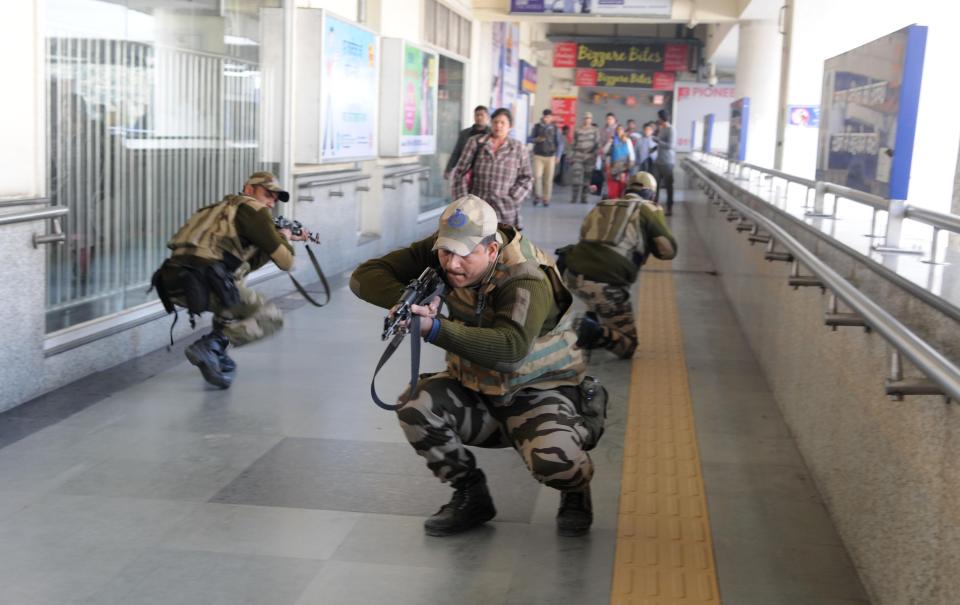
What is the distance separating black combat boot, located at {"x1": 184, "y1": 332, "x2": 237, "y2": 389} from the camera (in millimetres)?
6100

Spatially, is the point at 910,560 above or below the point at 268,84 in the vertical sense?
below

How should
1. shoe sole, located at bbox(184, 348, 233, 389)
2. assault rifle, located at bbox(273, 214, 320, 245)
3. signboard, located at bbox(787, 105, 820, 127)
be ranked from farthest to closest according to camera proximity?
signboard, located at bbox(787, 105, 820, 127), assault rifle, located at bbox(273, 214, 320, 245), shoe sole, located at bbox(184, 348, 233, 389)

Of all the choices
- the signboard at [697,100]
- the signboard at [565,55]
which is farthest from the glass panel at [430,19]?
the signboard at [697,100]

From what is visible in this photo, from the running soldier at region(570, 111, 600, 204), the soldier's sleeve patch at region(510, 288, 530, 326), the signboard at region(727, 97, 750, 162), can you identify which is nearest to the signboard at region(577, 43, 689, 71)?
the running soldier at region(570, 111, 600, 204)

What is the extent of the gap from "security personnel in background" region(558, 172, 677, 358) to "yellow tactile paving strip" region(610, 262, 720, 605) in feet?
0.97

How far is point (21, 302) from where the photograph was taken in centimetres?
564

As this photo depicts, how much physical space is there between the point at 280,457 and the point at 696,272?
8.15m

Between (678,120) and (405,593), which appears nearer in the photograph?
(405,593)

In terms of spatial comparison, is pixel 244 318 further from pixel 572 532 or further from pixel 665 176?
pixel 665 176

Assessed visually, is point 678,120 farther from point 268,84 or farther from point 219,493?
point 219,493

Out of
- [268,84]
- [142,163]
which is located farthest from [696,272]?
[142,163]

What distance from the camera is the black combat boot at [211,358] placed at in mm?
6100

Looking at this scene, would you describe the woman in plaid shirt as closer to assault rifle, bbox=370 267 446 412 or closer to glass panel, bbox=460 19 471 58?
assault rifle, bbox=370 267 446 412

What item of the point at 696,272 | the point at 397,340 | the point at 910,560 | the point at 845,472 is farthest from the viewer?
the point at 696,272
